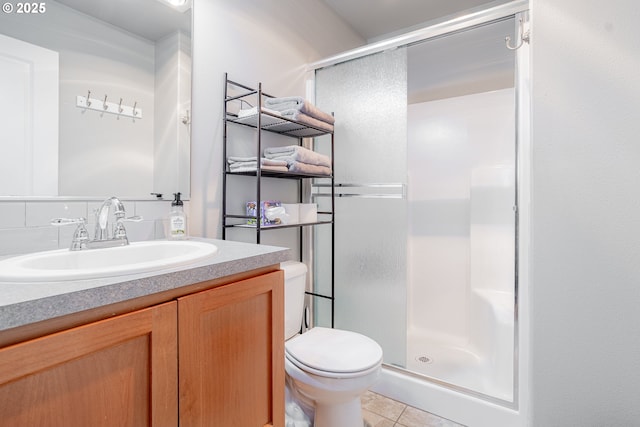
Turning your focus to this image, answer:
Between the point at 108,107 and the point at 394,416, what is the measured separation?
72.2 inches

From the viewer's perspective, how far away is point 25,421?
0.51 m

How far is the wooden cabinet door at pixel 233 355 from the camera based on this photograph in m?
0.73

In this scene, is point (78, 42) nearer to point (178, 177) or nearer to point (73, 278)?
point (178, 177)

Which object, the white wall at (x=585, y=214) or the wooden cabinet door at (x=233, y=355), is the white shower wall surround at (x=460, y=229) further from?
the wooden cabinet door at (x=233, y=355)

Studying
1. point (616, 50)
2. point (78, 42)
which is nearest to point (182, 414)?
point (78, 42)

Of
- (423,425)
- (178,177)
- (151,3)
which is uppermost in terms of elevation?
(151,3)

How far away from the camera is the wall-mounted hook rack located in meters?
1.07

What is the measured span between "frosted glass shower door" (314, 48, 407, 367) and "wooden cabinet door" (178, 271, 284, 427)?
0.96 meters

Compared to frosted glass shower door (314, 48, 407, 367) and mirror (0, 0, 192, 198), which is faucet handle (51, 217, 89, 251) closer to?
mirror (0, 0, 192, 198)

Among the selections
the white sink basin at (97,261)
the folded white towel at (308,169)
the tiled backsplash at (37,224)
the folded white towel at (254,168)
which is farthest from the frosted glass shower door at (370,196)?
the tiled backsplash at (37,224)

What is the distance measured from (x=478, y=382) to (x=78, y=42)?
2.39m

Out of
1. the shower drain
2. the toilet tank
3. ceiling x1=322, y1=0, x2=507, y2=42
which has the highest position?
ceiling x1=322, y1=0, x2=507, y2=42

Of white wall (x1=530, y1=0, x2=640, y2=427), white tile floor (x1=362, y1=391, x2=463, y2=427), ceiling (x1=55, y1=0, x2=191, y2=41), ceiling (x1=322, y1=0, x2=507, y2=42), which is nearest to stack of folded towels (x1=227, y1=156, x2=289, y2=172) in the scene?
ceiling (x1=55, y1=0, x2=191, y2=41)

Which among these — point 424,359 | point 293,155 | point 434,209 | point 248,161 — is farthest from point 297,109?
point 424,359
